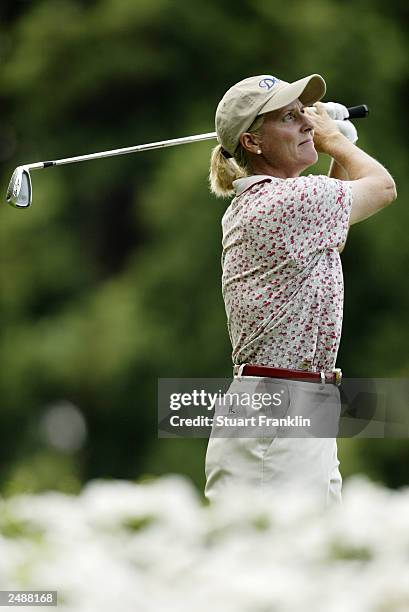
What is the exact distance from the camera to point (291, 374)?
362 cm

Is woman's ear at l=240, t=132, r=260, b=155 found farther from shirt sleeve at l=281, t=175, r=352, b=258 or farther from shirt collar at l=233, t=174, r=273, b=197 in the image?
shirt sleeve at l=281, t=175, r=352, b=258

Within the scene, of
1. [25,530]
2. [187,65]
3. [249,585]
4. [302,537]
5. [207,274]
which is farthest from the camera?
[187,65]

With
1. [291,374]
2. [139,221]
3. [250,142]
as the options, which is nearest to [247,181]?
[250,142]

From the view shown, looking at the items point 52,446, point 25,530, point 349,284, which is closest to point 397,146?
point 349,284

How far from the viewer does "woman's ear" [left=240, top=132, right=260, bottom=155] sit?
3828 mm

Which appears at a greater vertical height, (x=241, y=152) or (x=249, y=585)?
(x=241, y=152)

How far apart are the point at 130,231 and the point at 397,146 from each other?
7.07 ft

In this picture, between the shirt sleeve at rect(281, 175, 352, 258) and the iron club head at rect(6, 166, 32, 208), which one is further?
the iron club head at rect(6, 166, 32, 208)

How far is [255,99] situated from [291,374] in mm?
655

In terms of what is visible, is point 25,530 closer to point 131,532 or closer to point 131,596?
point 131,532

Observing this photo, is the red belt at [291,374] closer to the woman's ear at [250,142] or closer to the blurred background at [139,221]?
the woman's ear at [250,142]

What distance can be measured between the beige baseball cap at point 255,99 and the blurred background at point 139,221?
6716 mm

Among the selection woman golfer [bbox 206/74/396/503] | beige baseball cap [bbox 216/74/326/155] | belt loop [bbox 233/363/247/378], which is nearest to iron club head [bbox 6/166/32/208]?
beige baseball cap [bbox 216/74/326/155]

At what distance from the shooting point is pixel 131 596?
97.7 inches
